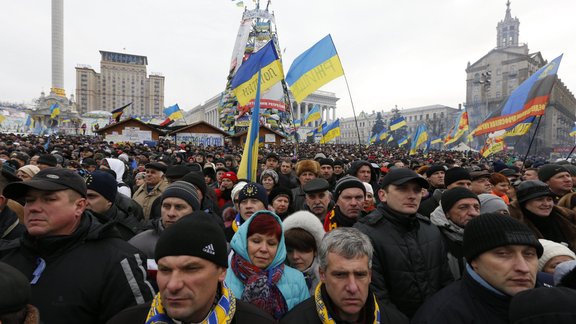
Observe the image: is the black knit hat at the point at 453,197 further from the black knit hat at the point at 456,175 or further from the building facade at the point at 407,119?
the building facade at the point at 407,119

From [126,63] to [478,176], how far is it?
513 ft

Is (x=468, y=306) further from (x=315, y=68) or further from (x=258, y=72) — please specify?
(x=315, y=68)

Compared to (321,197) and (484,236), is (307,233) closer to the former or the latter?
(484,236)

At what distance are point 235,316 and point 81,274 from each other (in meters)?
0.91

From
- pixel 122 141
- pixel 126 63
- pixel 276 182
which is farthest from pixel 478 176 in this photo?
pixel 126 63

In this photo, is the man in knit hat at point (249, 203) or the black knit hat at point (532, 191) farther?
the man in knit hat at point (249, 203)

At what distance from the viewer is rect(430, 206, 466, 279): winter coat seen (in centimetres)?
280

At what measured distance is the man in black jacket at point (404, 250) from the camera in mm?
2492

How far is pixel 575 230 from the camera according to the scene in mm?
3461

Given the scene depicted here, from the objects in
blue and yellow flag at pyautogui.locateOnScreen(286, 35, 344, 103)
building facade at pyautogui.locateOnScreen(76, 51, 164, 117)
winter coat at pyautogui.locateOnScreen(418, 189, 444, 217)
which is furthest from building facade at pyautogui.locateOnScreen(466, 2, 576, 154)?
building facade at pyautogui.locateOnScreen(76, 51, 164, 117)

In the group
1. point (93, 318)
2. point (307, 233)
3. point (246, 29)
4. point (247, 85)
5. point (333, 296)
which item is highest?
point (246, 29)

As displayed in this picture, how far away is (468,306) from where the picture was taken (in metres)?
1.88

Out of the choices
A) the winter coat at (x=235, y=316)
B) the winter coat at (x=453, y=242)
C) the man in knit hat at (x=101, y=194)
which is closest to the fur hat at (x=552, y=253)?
the winter coat at (x=453, y=242)

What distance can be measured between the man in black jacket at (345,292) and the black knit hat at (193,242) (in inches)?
25.3
